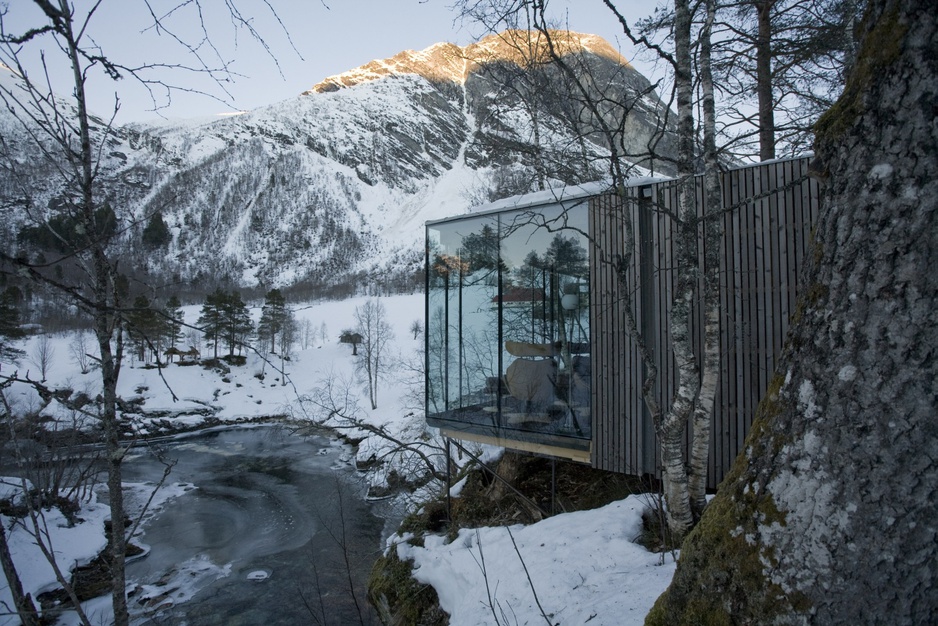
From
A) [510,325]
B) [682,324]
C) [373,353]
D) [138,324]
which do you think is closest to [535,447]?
[510,325]

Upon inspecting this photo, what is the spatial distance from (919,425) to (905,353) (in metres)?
0.15

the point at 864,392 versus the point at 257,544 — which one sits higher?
the point at 864,392

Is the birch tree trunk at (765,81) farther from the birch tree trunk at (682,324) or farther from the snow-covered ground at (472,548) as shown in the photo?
the snow-covered ground at (472,548)

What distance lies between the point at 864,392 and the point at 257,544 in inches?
574

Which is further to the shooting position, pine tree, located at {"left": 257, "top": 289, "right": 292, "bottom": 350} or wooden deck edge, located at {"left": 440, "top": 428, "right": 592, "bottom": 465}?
pine tree, located at {"left": 257, "top": 289, "right": 292, "bottom": 350}

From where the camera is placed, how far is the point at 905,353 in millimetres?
1189

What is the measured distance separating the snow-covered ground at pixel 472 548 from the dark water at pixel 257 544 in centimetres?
120

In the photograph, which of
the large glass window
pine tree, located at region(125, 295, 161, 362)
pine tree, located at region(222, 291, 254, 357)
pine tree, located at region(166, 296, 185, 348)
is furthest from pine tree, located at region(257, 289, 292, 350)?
pine tree, located at region(125, 295, 161, 362)

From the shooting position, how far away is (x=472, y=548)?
615 centimetres

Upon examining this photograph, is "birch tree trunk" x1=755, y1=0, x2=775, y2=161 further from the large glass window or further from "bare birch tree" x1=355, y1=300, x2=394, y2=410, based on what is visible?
"bare birch tree" x1=355, y1=300, x2=394, y2=410

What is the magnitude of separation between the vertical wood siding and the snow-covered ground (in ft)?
2.85

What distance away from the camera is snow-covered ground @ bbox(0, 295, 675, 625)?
3.79 meters

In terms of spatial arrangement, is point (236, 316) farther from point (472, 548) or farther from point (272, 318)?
point (472, 548)

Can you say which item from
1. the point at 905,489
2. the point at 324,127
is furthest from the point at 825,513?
the point at 324,127
